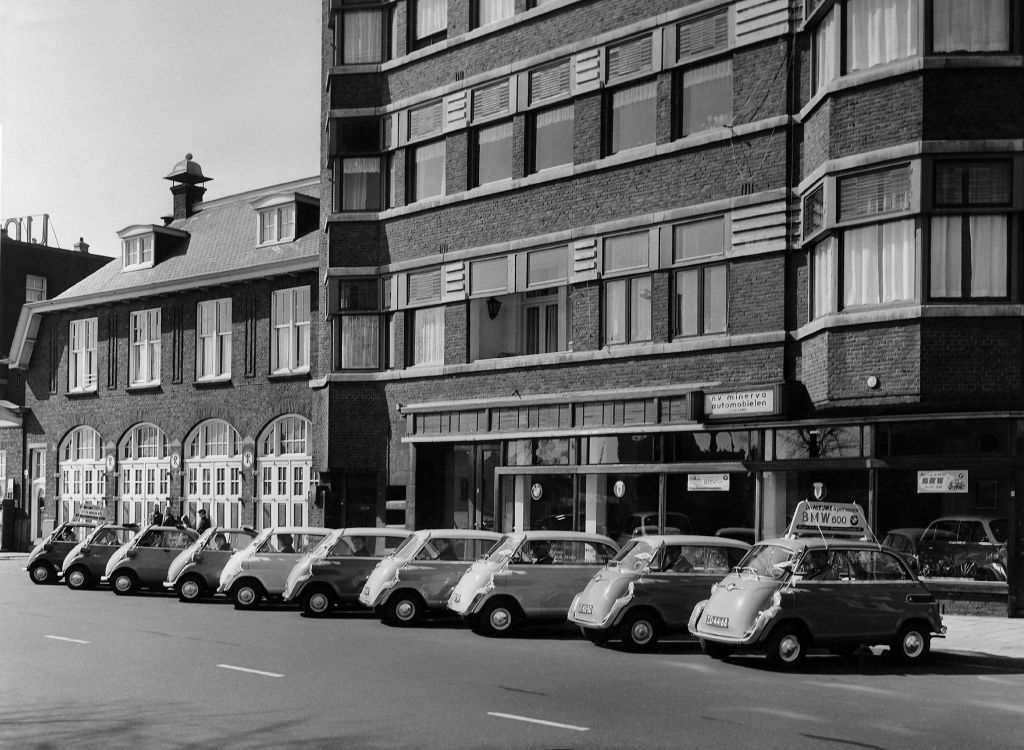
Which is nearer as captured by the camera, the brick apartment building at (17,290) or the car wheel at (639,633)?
the car wheel at (639,633)

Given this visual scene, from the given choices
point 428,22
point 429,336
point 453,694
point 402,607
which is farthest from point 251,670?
point 428,22

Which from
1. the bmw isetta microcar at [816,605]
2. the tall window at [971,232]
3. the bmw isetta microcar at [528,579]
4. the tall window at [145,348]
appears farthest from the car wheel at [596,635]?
the tall window at [145,348]

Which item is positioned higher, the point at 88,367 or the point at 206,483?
the point at 88,367

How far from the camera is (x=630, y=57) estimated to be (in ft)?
84.3

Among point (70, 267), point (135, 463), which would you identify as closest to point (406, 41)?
point (135, 463)

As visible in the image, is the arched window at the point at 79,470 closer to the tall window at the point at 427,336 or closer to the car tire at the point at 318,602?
the tall window at the point at 427,336

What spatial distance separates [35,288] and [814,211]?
42826mm

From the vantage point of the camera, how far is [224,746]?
31.1 feet

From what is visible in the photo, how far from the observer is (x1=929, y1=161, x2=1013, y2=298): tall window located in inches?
773

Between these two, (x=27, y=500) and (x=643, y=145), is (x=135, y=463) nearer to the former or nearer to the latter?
(x=27, y=500)

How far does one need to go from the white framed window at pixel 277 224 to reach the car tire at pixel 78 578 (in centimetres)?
1492

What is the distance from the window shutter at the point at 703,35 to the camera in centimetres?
2402

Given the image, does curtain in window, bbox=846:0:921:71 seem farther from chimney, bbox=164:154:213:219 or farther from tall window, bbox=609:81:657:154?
chimney, bbox=164:154:213:219

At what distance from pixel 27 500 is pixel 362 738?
40.5m
